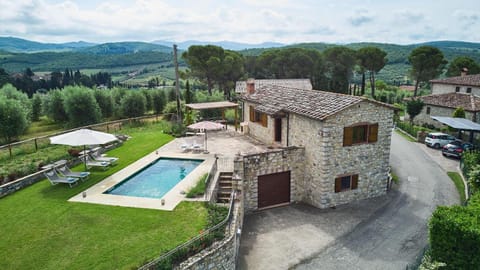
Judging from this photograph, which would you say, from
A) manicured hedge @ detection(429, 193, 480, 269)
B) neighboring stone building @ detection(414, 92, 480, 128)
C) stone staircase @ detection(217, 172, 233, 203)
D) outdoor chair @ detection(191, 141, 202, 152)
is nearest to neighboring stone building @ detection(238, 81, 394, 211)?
stone staircase @ detection(217, 172, 233, 203)

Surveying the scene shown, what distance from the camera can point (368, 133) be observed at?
18.5m

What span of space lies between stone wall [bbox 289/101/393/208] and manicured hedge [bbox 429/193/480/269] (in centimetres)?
617

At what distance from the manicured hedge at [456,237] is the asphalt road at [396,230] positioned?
6.51 ft

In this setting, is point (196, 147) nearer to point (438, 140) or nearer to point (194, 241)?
point (194, 241)

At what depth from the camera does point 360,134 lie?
18.4 meters

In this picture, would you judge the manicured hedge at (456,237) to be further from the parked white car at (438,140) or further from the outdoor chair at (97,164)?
the parked white car at (438,140)

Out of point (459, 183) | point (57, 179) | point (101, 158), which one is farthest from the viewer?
point (459, 183)

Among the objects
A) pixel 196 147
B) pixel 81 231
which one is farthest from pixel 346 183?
pixel 81 231

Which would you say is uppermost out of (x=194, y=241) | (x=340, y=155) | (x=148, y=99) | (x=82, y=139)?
(x=82, y=139)

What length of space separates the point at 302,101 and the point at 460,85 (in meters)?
32.7

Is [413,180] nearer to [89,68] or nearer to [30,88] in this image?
[30,88]

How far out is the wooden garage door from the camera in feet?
60.4

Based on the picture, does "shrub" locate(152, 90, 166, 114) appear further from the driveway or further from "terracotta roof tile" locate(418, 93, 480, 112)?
"terracotta roof tile" locate(418, 93, 480, 112)

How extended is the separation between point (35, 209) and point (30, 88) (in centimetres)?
6031
